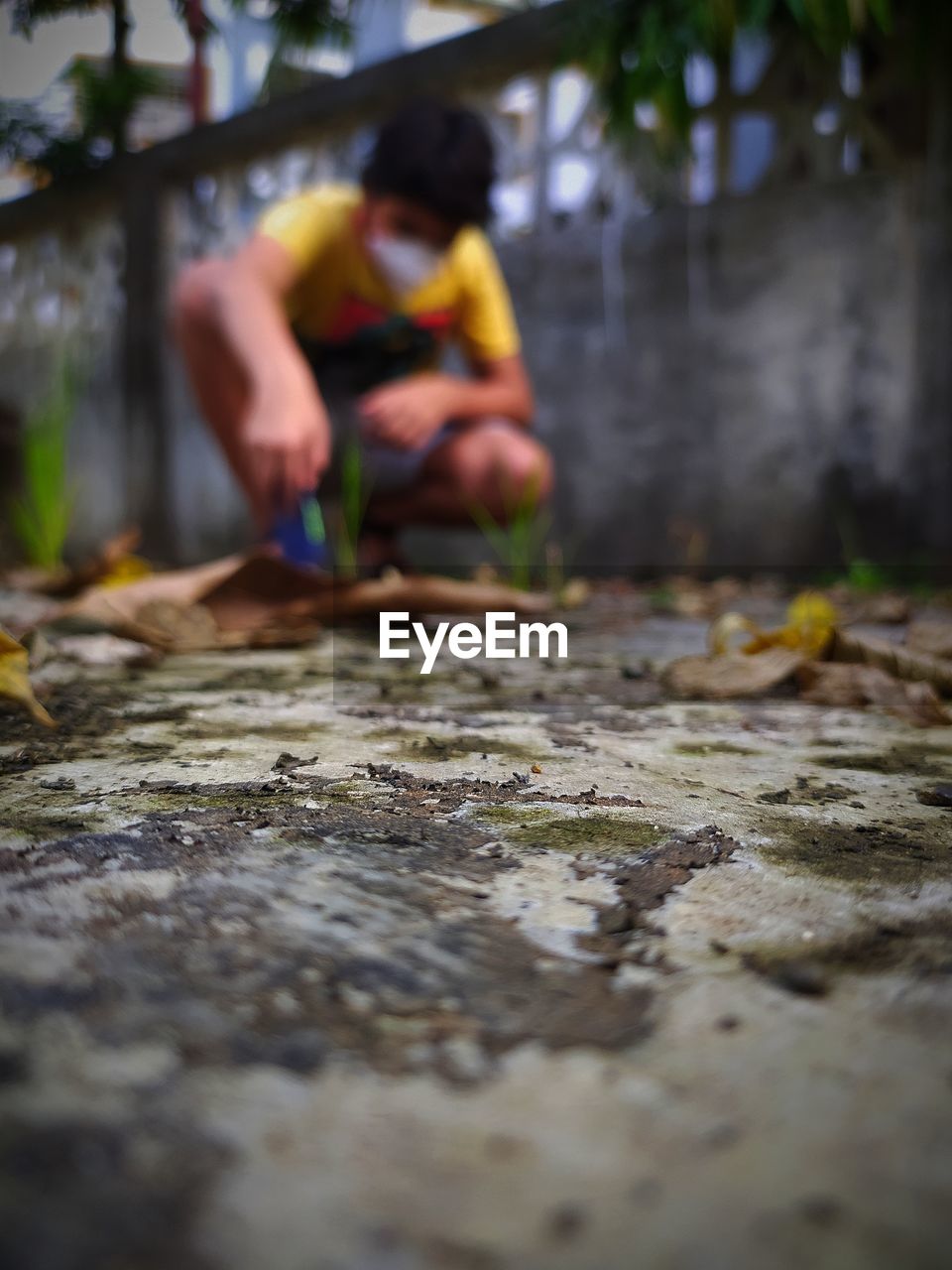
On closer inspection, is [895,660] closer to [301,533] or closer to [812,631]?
[812,631]

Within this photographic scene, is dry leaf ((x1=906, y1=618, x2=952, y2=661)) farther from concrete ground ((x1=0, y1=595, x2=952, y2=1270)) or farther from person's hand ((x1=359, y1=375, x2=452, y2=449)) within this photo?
person's hand ((x1=359, y1=375, x2=452, y2=449))

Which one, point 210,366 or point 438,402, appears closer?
point 210,366

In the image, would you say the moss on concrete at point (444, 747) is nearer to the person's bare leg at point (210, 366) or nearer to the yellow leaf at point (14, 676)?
the yellow leaf at point (14, 676)

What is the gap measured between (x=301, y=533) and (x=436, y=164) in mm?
1069

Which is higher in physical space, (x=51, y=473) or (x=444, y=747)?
(x=51, y=473)

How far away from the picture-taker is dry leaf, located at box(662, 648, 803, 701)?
1276 millimetres

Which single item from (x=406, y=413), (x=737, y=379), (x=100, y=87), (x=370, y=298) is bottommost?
(x=406, y=413)

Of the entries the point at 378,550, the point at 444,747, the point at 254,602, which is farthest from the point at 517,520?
the point at 444,747

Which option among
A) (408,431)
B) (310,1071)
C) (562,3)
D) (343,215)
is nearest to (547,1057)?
(310,1071)

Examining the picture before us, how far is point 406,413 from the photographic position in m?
2.52

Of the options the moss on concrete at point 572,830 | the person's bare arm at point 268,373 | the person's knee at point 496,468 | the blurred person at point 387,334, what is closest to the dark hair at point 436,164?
the blurred person at point 387,334

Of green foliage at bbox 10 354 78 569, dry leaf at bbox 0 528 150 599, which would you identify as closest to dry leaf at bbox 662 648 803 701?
dry leaf at bbox 0 528 150 599

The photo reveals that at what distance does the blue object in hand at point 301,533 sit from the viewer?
2.29m

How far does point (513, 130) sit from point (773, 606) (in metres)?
2.40
